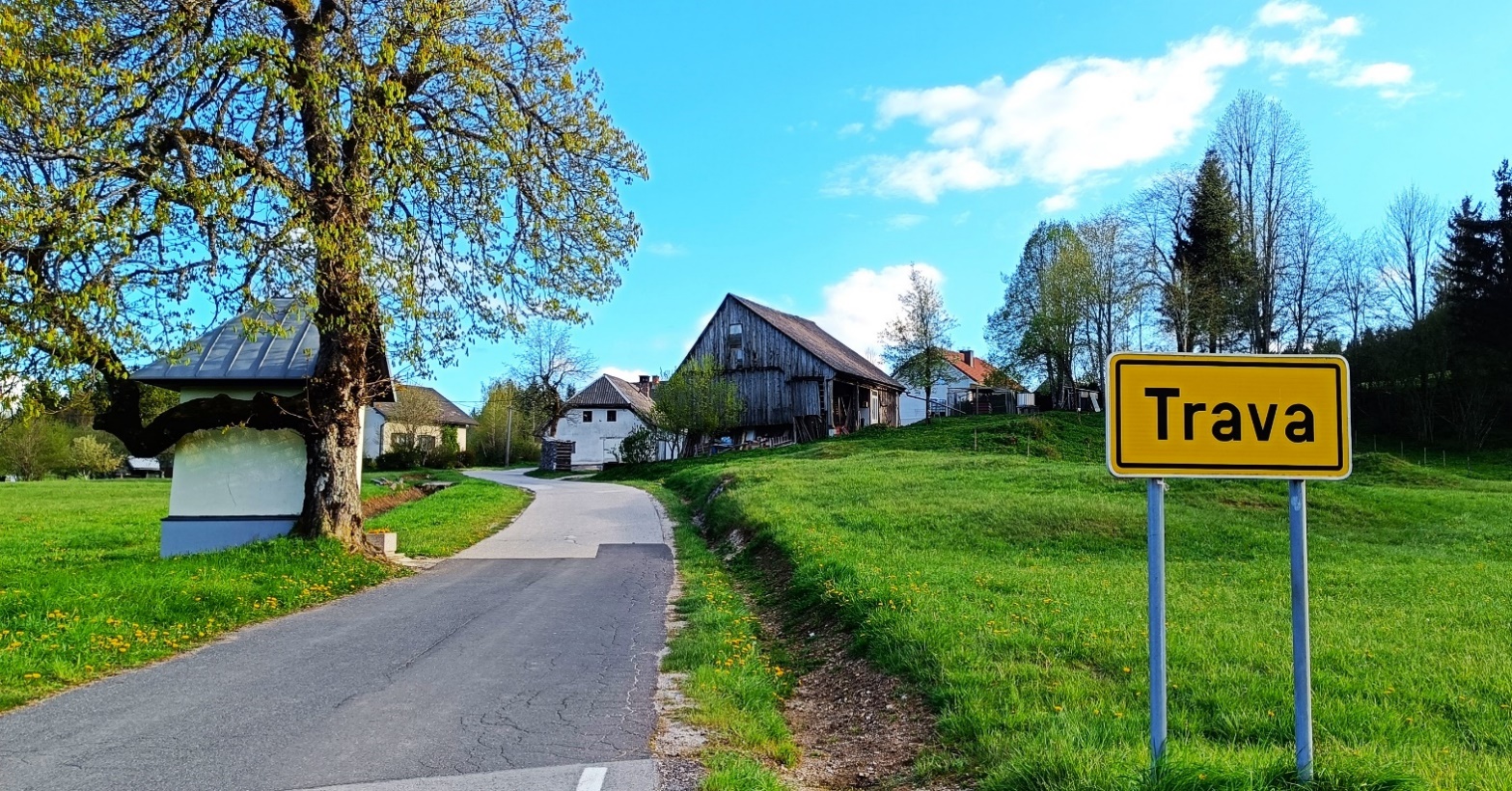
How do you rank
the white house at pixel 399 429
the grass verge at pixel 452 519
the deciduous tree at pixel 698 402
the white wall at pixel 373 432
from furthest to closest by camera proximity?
the white wall at pixel 373 432 → the white house at pixel 399 429 → the deciduous tree at pixel 698 402 → the grass verge at pixel 452 519

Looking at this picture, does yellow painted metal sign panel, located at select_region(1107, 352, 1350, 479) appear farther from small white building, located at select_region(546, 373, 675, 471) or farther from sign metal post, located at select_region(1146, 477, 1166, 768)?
small white building, located at select_region(546, 373, 675, 471)

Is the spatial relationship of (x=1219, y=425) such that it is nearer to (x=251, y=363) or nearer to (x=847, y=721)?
(x=847, y=721)

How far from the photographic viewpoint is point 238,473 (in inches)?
615

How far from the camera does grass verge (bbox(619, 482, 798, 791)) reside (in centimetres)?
508

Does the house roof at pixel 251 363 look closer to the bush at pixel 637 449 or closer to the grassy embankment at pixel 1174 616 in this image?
the grassy embankment at pixel 1174 616

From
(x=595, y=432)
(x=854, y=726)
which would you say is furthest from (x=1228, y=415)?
(x=595, y=432)

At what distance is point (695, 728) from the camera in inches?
230

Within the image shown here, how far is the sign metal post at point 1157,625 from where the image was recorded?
384 cm

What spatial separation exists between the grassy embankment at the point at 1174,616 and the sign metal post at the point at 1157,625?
0.16 meters

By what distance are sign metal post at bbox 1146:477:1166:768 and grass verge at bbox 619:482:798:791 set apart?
6.40ft

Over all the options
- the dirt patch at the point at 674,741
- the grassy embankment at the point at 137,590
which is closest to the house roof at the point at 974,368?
the grassy embankment at the point at 137,590

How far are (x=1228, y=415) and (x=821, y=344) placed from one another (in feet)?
162

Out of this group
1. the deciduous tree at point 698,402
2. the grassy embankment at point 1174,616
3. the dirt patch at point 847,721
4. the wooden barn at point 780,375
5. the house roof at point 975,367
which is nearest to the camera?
the grassy embankment at point 1174,616

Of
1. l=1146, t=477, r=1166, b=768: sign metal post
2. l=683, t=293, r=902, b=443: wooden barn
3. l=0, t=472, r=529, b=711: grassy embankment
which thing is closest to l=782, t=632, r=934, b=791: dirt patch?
l=1146, t=477, r=1166, b=768: sign metal post
